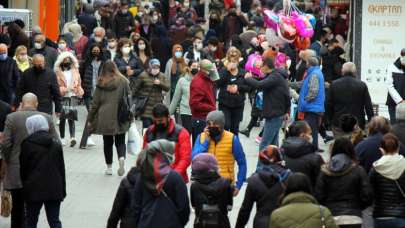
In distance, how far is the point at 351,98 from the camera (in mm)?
19562

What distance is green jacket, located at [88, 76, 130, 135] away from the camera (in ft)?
63.8

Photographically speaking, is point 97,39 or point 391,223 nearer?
point 391,223

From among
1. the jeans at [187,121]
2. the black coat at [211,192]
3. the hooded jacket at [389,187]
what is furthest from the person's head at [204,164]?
the jeans at [187,121]

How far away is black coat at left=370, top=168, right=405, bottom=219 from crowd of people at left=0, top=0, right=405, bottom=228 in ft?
0.04

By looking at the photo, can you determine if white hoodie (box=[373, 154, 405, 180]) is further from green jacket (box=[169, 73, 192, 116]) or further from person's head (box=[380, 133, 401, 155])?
green jacket (box=[169, 73, 192, 116])

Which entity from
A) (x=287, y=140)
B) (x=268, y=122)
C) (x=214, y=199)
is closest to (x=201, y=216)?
(x=214, y=199)

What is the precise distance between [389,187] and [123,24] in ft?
76.8

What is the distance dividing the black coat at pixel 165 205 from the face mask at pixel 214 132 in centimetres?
268

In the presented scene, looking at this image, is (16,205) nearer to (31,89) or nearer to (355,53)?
(31,89)

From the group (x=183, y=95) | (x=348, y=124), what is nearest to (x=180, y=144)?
(x=348, y=124)

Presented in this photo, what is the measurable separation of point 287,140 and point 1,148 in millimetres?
3515

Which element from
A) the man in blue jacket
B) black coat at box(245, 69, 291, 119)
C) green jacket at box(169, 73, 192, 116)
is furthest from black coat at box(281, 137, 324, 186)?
the man in blue jacket

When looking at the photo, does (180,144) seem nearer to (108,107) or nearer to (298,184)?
(298,184)

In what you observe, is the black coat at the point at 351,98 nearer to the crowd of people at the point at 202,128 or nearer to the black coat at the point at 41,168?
the crowd of people at the point at 202,128
